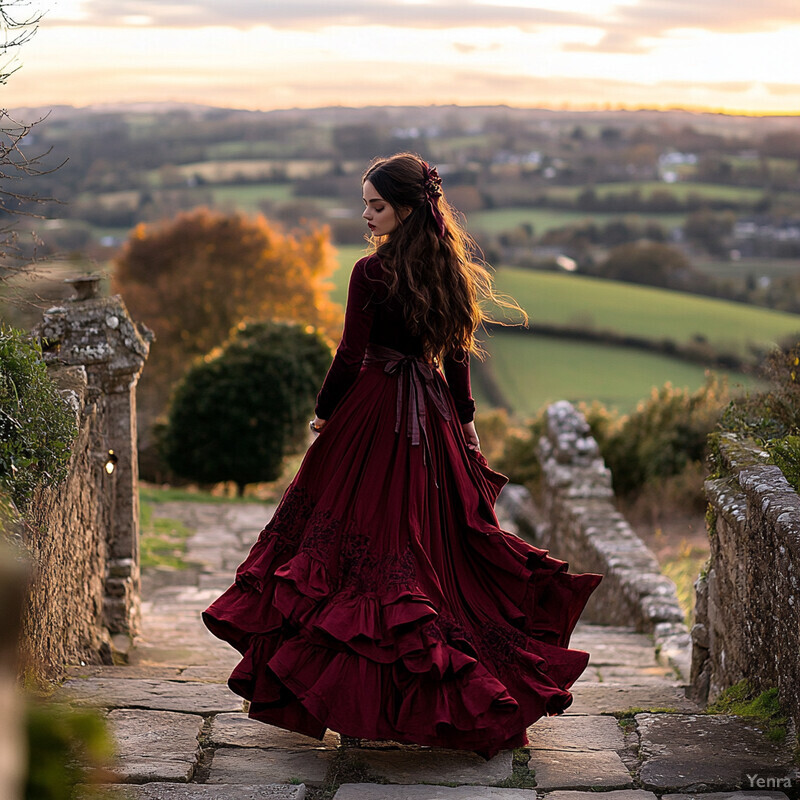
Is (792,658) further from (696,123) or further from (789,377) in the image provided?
(696,123)

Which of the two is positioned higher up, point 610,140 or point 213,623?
point 610,140

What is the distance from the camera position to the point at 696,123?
127 ft

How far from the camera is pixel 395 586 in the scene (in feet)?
10.1

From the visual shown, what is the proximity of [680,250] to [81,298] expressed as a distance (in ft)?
104

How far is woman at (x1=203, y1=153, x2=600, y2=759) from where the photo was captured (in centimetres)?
294

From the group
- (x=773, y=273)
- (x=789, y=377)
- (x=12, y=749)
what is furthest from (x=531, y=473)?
(x=773, y=273)

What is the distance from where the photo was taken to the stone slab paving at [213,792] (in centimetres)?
254

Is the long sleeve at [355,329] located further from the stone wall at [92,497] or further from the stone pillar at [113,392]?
the stone pillar at [113,392]

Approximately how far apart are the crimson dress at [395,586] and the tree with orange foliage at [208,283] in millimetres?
16670

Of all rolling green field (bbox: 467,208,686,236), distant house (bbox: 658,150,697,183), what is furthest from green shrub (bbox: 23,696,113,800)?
distant house (bbox: 658,150,697,183)

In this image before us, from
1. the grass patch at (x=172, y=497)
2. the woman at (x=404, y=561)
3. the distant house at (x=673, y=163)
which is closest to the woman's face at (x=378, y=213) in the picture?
the woman at (x=404, y=561)

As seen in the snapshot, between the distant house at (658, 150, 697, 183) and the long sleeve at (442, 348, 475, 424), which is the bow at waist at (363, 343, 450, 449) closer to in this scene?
the long sleeve at (442, 348, 475, 424)

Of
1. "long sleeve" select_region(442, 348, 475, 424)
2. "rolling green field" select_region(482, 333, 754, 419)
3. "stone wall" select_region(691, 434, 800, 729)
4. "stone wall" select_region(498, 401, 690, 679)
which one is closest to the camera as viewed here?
"stone wall" select_region(691, 434, 800, 729)

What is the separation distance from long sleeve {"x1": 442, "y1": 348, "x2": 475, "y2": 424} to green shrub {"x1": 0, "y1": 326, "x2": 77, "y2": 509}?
1464 mm
